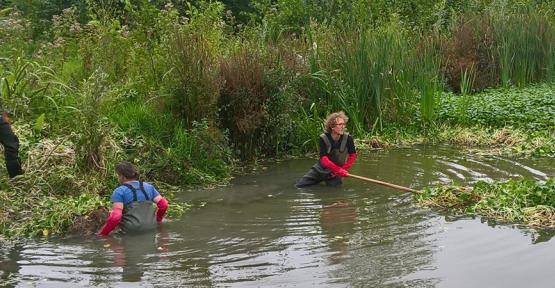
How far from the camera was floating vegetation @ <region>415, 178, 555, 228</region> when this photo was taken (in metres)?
7.71

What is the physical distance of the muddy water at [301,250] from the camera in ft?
20.4

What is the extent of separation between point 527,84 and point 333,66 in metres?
6.69

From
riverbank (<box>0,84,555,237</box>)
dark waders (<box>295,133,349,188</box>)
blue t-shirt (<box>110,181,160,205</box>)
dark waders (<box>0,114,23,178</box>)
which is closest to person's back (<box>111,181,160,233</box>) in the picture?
blue t-shirt (<box>110,181,160,205</box>)

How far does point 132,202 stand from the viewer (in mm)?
8031

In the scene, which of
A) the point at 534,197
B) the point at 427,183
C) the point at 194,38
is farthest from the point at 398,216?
the point at 194,38

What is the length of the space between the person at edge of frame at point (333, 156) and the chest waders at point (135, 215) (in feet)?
10.3

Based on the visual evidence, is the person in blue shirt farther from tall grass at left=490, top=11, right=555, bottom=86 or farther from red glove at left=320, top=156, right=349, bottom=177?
tall grass at left=490, top=11, right=555, bottom=86

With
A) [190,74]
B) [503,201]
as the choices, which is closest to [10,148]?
[190,74]

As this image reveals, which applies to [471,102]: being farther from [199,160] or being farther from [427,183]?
[199,160]

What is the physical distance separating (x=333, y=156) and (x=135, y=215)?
12.6ft

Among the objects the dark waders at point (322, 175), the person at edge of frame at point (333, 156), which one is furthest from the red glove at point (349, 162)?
the dark waders at point (322, 175)

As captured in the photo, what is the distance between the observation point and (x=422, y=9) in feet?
71.6

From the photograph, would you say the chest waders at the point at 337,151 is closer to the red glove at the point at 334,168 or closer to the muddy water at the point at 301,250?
the red glove at the point at 334,168

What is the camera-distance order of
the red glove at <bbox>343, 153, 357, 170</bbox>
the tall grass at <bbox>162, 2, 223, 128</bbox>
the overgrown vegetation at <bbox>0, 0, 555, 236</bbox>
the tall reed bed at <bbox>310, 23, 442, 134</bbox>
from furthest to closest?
the tall reed bed at <bbox>310, 23, 442, 134</bbox> → the tall grass at <bbox>162, 2, 223, 128</bbox> → the red glove at <bbox>343, 153, 357, 170</bbox> → the overgrown vegetation at <bbox>0, 0, 555, 236</bbox>
